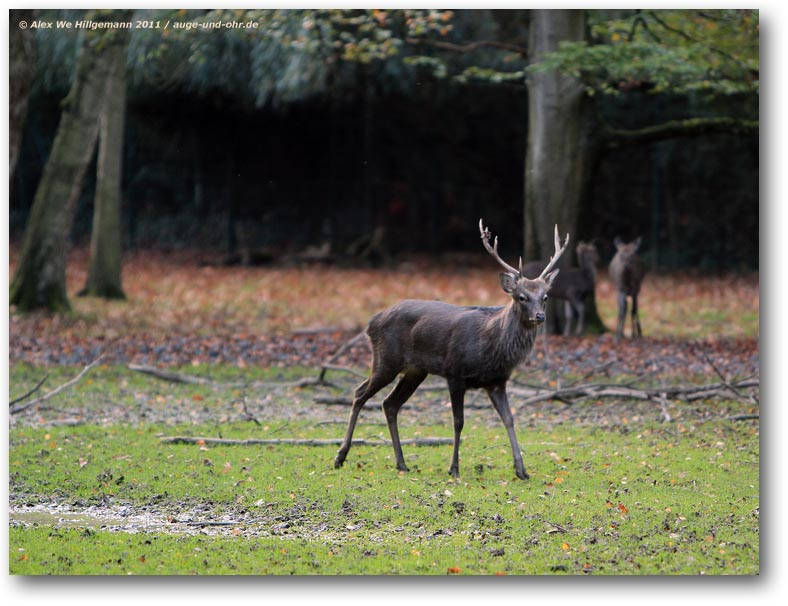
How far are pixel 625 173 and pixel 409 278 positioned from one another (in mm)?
3746

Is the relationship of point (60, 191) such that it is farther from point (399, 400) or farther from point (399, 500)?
point (399, 500)

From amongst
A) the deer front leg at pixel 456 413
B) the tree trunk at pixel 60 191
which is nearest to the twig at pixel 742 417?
the deer front leg at pixel 456 413

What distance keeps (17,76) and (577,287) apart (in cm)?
653

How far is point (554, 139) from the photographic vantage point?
10.7m

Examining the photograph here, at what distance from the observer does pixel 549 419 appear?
8391 millimetres

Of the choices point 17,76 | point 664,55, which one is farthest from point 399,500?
point 664,55

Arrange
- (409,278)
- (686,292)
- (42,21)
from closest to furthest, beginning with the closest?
1. (42,21)
2. (686,292)
3. (409,278)

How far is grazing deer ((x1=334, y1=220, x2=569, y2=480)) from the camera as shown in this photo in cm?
609

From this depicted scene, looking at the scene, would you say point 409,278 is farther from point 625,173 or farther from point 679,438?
point 679,438

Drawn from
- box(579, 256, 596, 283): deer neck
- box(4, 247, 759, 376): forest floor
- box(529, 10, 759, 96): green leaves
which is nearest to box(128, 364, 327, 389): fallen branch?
box(4, 247, 759, 376): forest floor

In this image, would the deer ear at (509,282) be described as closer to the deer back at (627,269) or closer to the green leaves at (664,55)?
the green leaves at (664,55)

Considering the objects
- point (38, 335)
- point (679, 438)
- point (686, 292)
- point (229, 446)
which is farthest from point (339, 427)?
point (686, 292)

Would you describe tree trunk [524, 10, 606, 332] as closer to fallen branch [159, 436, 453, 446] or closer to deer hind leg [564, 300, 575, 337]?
deer hind leg [564, 300, 575, 337]

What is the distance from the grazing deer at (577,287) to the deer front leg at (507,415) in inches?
193
